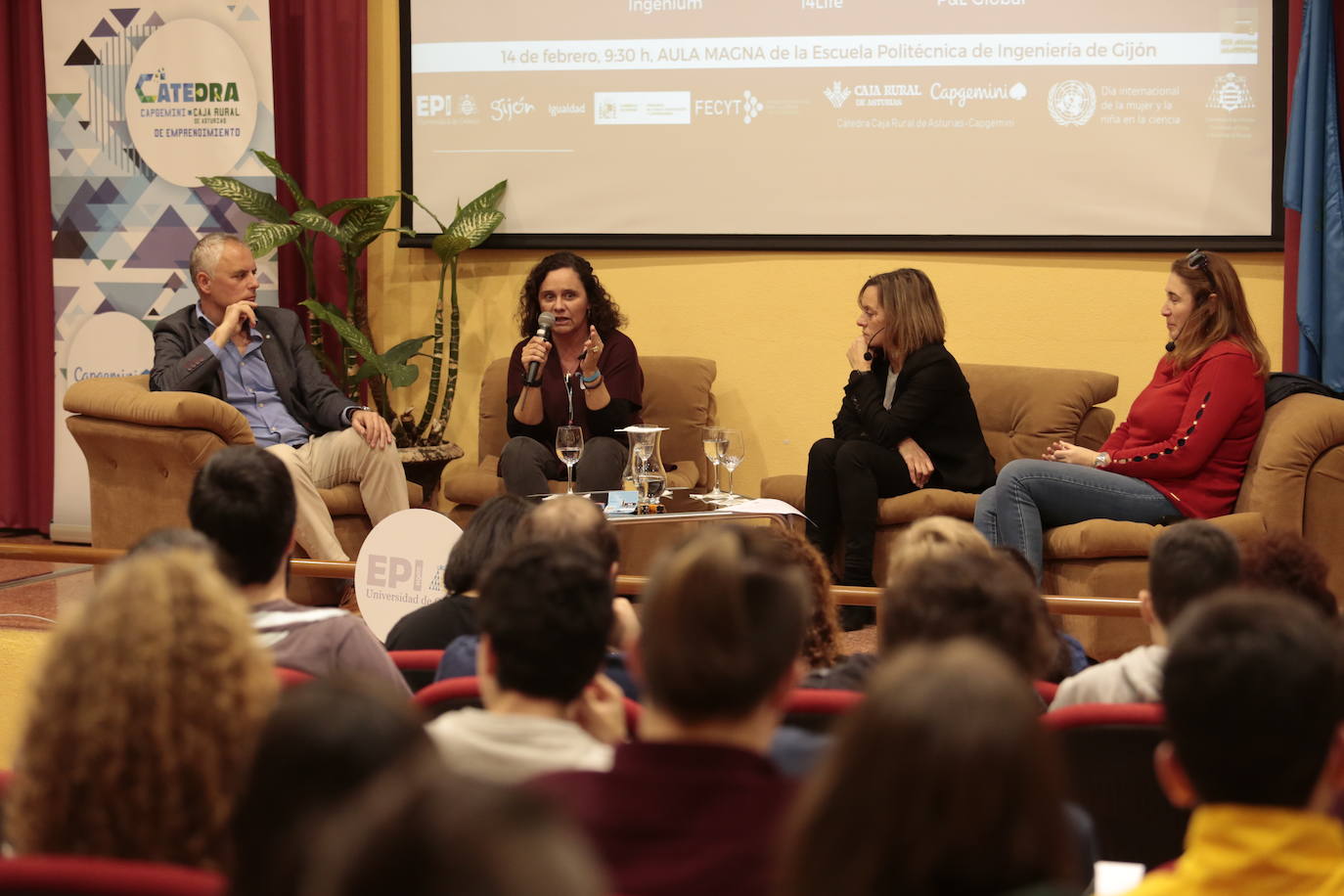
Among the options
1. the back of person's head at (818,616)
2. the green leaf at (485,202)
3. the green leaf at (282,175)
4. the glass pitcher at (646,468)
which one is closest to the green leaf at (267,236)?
the green leaf at (282,175)

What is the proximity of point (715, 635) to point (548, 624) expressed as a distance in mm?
277

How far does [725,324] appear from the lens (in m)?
5.46

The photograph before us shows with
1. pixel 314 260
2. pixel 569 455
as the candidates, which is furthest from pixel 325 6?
pixel 569 455

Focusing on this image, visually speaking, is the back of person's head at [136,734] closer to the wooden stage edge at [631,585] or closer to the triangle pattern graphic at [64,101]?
the wooden stage edge at [631,585]

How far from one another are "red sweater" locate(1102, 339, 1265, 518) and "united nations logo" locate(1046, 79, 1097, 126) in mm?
1355

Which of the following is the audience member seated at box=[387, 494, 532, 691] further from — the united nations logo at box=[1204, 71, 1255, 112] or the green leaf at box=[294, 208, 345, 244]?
the united nations logo at box=[1204, 71, 1255, 112]

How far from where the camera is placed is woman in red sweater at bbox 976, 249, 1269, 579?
4039 millimetres

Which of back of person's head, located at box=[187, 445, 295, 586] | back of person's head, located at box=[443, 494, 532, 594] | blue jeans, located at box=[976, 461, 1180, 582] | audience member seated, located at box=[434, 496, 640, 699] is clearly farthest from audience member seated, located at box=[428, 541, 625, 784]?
blue jeans, located at box=[976, 461, 1180, 582]

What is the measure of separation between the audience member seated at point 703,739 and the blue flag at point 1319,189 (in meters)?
3.97

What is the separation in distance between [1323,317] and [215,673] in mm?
4470

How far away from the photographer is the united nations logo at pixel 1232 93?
4.98 meters

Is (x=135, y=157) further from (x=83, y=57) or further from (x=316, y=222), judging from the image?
(x=316, y=222)

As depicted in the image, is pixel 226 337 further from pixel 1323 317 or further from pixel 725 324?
pixel 1323 317

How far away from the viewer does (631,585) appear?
3.10 metres
